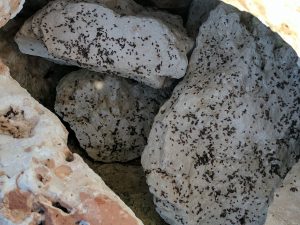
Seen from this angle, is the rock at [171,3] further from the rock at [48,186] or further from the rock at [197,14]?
the rock at [48,186]

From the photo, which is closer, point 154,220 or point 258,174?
point 258,174

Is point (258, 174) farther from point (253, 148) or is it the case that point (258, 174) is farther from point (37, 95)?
point (37, 95)

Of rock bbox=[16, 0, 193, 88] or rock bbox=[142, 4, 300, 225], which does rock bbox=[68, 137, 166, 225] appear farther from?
rock bbox=[16, 0, 193, 88]

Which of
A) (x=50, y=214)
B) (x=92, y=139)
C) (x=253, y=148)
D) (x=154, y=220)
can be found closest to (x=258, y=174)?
(x=253, y=148)

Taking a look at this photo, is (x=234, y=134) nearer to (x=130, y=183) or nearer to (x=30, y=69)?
(x=130, y=183)

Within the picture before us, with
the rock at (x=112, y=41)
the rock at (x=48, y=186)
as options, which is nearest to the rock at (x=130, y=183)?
the rock at (x=112, y=41)

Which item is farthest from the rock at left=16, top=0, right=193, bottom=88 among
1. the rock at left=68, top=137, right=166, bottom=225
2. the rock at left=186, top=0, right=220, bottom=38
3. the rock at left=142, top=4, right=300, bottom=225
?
the rock at left=68, top=137, right=166, bottom=225
